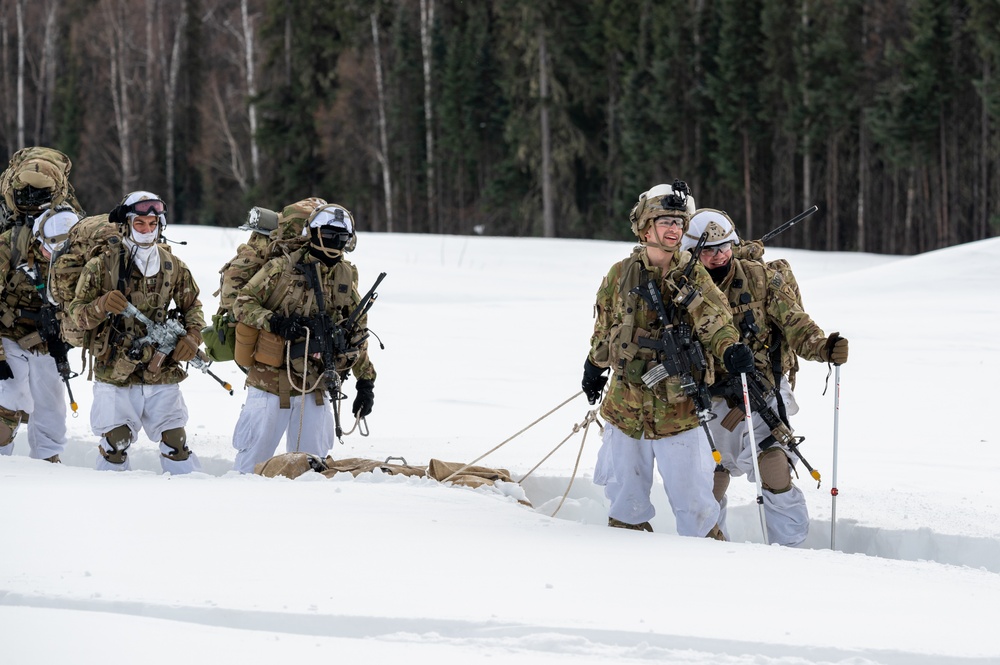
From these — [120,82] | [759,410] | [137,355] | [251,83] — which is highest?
[120,82]

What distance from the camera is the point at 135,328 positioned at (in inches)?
283

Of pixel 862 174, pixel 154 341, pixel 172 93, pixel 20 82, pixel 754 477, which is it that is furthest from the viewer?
pixel 172 93

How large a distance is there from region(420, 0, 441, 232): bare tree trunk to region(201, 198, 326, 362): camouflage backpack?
3155 cm

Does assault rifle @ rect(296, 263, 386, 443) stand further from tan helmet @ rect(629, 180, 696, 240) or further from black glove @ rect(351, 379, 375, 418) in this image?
tan helmet @ rect(629, 180, 696, 240)

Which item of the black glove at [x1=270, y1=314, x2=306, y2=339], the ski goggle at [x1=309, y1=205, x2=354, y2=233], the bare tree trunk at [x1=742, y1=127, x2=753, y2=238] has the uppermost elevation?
the bare tree trunk at [x1=742, y1=127, x2=753, y2=238]

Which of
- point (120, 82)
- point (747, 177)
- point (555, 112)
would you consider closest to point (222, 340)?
point (555, 112)

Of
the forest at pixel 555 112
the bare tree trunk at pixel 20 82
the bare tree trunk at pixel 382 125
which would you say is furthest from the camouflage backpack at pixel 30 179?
the bare tree trunk at pixel 20 82

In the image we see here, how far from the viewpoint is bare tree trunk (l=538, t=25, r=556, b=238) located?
3359cm

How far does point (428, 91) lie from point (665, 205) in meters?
34.3

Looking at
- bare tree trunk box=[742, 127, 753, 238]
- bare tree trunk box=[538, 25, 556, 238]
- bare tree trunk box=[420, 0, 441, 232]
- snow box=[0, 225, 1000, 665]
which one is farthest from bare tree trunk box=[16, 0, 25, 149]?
snow box=[0, 225, 1000, 665]

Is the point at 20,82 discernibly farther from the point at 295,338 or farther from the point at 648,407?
the point at 648,407

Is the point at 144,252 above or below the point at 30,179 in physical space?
below

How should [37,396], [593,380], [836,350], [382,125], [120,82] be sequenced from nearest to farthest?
1. [593,380]
2. [836,350]
3. [37,396]
4. [382,125]
5. [120,82]

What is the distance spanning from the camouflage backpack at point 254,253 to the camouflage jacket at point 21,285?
3.63 ft
